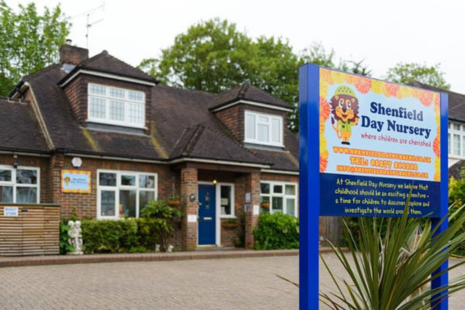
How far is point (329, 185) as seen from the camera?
4465 millimetres

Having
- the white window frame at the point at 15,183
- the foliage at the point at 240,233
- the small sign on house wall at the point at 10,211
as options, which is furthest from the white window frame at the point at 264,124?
the small sign on house wall at the point at 10,211

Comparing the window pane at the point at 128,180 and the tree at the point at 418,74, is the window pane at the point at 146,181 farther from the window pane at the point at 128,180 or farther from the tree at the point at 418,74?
the tree at the point at 418,74

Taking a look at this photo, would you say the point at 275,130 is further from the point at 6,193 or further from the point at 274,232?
the point at 6,193

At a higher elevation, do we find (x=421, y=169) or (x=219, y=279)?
(x=421, y=169)

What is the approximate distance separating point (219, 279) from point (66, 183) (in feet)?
22.9

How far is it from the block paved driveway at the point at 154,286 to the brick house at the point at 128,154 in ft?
11.8

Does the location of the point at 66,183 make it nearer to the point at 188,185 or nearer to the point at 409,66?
the point at 188,185

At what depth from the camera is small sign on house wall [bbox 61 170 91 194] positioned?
15320 millimetres

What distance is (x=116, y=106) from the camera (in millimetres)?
17469

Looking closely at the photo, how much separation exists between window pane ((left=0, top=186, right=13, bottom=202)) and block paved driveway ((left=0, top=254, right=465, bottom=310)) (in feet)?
13.0

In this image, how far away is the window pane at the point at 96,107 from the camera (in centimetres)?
1706

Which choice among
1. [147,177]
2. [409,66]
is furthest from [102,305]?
[409,66]

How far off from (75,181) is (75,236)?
1827mm

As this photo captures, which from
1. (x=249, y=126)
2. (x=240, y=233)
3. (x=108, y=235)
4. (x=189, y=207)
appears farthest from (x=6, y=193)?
(x=249, y=126)
